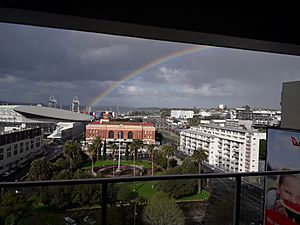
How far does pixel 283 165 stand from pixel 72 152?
440cm

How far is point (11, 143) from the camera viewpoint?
4.53m

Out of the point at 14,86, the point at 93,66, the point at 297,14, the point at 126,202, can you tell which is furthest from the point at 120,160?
the point at 93,66

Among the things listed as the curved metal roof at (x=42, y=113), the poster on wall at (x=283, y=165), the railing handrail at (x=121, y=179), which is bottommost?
the poster on wall at (x=283, y=165)

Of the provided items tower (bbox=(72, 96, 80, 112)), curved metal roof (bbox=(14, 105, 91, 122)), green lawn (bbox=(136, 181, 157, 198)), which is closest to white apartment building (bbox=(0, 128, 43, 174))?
curved metal roof (bbox=(14, 105, 91, 122))

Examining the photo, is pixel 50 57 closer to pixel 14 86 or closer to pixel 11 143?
pixel 14 86

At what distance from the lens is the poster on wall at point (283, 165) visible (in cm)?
346

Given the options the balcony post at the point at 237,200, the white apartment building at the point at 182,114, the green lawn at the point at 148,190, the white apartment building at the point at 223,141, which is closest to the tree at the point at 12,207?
the green lawn at the point at 148,190

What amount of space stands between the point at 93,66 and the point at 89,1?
8532 millimetres

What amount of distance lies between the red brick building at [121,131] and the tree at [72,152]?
0.51 m

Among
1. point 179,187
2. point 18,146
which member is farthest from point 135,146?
point 179,187

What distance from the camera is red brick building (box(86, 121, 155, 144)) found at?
6230 mm

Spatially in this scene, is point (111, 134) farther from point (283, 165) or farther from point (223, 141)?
point (283, 165)

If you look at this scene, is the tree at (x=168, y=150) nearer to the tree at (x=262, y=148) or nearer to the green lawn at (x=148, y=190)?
the tree at (x=262, y=148)

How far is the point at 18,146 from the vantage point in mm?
4789
